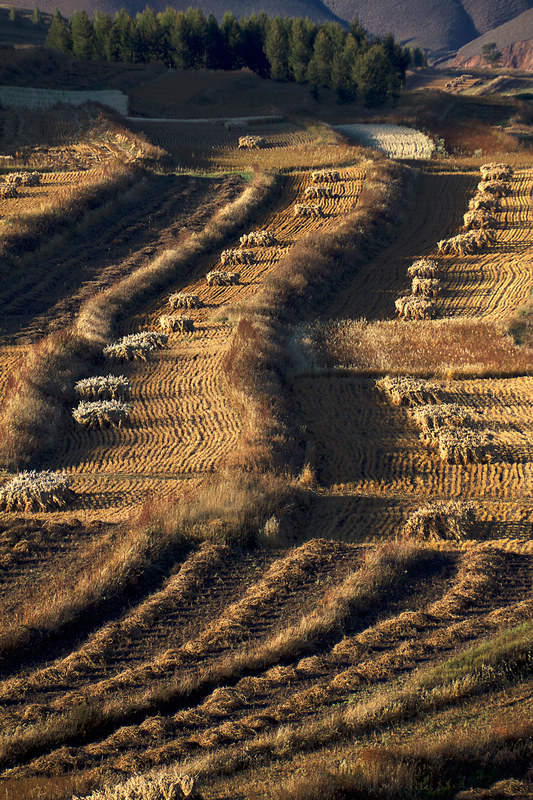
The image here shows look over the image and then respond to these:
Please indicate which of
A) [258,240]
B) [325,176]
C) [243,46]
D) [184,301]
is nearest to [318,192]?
[325,176]

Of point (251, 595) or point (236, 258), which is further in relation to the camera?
point (236, 258)

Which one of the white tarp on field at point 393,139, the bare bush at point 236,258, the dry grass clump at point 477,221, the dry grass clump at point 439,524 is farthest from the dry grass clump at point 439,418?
the white tarp on field at point 393,139

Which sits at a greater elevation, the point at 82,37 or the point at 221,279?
the point at 82,37

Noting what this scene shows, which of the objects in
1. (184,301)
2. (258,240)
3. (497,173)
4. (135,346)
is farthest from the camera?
(497,173)

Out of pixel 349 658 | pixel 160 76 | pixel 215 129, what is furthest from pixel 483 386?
pixel 160 76

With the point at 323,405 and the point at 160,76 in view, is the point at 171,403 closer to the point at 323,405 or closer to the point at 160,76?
the point at 323,405

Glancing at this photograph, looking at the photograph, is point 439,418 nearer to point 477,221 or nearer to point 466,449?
point 466,449

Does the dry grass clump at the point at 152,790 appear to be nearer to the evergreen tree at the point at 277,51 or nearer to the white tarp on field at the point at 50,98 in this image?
the white tarp on field at the point at 50,98

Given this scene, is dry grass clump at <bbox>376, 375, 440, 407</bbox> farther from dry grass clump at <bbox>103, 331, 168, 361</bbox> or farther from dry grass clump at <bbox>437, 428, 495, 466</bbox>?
dry grass clump at <bbox>103, 331, 168, 361</bbox>
